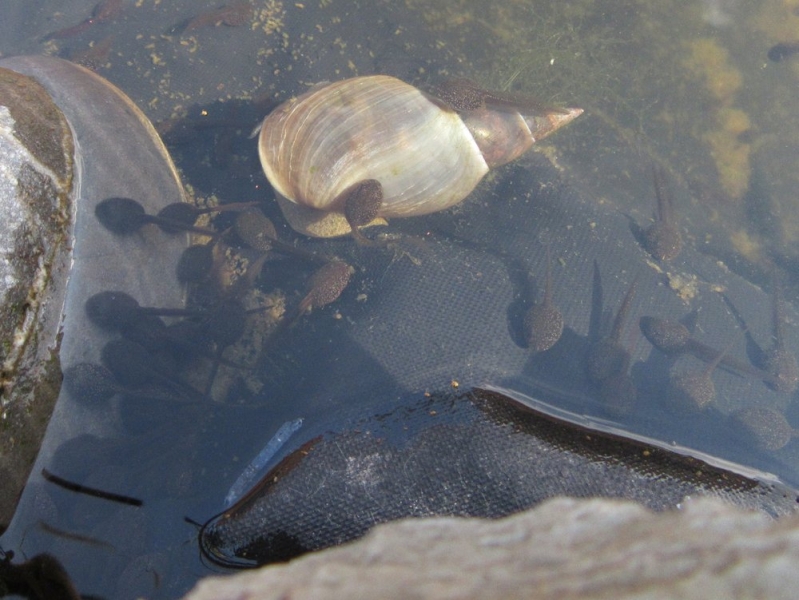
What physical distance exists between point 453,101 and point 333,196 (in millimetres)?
1274

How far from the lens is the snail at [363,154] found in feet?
10.9

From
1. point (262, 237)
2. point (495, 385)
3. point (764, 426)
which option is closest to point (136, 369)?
point (262, 237)

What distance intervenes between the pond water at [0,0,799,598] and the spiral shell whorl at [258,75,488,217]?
16.6 inches

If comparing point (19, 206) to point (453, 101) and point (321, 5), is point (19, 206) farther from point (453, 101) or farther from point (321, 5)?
point (321, 5)

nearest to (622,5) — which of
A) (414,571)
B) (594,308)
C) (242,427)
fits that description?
(594,308)

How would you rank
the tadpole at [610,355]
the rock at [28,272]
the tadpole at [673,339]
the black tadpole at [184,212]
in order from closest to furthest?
1. the rock at [28,272]
2. the black tadpole at [184,212]
3. the tadpole at [610,355]
4. the tadpole at [673,339]

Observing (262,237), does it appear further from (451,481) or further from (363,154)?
(451,481)

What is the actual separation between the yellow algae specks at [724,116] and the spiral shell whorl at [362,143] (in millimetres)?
3473

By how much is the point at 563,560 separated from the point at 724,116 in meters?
6.12

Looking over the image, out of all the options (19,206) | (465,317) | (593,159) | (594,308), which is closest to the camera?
(19,206)

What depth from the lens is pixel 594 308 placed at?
3750 millimetres

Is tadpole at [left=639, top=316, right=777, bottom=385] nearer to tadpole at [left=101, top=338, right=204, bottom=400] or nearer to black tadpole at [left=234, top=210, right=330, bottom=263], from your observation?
black tadpole at [left=234, top=210, right=330, bottom=263]

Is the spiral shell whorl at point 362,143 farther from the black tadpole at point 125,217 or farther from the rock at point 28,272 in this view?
the rock at point 28,272

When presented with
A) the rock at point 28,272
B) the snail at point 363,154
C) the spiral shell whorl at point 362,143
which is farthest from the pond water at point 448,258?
the spiral shell whorl at point 362,143
